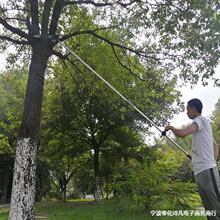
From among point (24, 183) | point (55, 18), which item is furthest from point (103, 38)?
point (24, 183)

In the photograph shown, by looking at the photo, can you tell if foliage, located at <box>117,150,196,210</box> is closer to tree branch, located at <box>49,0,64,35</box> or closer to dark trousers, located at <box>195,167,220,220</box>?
tree branch, located at <box>49,0,64,35</box>

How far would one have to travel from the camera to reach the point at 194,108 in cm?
492

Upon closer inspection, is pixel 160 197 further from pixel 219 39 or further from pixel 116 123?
pixel 116 123

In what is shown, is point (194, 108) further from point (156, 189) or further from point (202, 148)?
point (156, 189)

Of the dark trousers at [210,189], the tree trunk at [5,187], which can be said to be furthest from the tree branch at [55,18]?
the tree trunk at [5,187]

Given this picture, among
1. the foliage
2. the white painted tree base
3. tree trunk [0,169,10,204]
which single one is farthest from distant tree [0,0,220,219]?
tree trunk [0,169,10,204]

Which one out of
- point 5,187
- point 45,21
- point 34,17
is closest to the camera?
point 45,21

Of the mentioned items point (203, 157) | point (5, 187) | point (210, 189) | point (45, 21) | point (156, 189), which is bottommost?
point (210, 189)

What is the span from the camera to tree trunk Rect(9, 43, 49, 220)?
6.64 m

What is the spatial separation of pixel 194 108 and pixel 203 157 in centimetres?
74

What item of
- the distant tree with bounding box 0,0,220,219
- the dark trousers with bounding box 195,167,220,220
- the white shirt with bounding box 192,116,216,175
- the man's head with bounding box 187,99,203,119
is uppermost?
the distant tree with bounding box 0,0,220,219

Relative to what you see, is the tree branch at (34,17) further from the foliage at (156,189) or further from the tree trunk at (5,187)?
the tree trunk at (5,187)

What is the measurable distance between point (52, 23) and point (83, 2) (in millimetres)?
1228

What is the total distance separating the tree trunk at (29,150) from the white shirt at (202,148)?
355 cm
